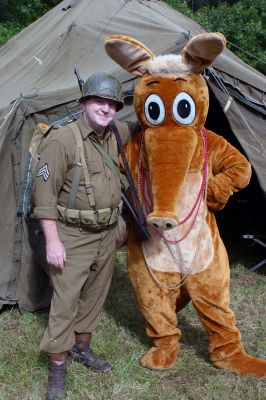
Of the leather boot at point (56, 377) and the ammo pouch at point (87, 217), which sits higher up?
the ammo pouch at point (87, 217)

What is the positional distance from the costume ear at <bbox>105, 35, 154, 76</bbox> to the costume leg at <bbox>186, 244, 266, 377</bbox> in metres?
1.26

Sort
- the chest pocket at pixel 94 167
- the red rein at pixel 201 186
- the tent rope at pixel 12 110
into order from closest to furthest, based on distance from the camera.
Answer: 1. the chest pocket at pixel 94 167
2. the red rein at pixel 201 186
3. the tent rope at pixel 12 110

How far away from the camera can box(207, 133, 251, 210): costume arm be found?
342cm

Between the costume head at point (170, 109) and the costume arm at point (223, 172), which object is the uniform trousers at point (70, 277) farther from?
the costume arm at point (223, 172)

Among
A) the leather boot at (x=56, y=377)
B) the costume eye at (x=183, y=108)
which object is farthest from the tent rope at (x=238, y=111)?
the leather boot at (x=56, y=377)

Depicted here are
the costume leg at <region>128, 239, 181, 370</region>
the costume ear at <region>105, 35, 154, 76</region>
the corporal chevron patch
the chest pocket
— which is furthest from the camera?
the costume leg at <region>128, 239, 181, 370</region>

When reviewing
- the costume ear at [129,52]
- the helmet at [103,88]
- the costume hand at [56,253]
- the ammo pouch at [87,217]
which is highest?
the costume ear at [129,52]

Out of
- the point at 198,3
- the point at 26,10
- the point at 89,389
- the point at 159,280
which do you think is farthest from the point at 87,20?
the point at 198,3

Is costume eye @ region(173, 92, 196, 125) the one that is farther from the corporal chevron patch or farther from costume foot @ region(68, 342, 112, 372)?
costume foot @ region(68, 342, 112, 372)

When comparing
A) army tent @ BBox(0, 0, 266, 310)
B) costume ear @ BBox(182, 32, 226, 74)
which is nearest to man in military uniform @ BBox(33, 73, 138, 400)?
costume ear @ BBox(182, 32, 226, 74)

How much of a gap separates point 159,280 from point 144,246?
236mm

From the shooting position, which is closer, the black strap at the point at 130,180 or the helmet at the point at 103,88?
the helmet at the point at 103,88

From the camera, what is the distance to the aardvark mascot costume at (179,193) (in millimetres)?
3271

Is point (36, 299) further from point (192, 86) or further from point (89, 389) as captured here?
point (192, 86)
